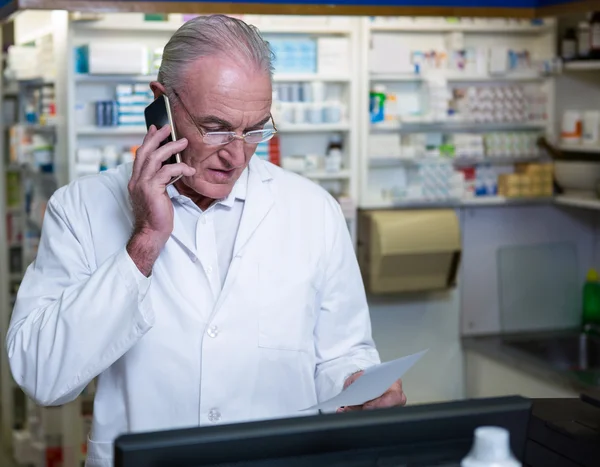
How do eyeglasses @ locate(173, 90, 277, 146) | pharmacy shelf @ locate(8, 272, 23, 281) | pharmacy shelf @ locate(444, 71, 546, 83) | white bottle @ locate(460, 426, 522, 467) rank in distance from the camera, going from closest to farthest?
white bottle @ locate(460, 426, 522, 467)
eyeglasses @ locate(173, 90, 277, 146)
pharmacy shelf @ locate(444, 71, 546, 83)
pharmacy shelf @ locate(8, 272, 23, 281)

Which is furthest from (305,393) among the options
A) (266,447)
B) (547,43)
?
(547,43)

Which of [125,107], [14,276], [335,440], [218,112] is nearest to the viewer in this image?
[335,440]

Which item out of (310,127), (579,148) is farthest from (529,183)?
(310,127)

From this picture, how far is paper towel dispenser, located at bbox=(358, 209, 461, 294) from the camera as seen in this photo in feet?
14.7

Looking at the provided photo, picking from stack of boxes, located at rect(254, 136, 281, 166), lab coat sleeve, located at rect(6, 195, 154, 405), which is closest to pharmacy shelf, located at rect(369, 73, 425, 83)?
stack of boxes, located at rect(254, 136, 281, 166)

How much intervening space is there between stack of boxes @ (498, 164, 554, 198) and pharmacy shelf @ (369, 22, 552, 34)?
0.69 meters

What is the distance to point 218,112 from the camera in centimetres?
188

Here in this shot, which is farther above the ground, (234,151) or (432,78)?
(432,78)

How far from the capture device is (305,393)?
209 cm

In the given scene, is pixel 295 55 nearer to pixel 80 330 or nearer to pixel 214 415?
pixel 214 415

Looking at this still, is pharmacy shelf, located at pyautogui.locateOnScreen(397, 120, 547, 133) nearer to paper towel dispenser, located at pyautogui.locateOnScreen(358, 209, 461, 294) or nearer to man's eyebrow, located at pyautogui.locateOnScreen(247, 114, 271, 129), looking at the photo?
paper towel dispenser, located at pyautogui.locateOnScreen(358, 209, 461, 294)

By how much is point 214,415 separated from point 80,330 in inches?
14.5

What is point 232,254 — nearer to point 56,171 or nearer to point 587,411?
point 587,411

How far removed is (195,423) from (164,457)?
0.90 m
